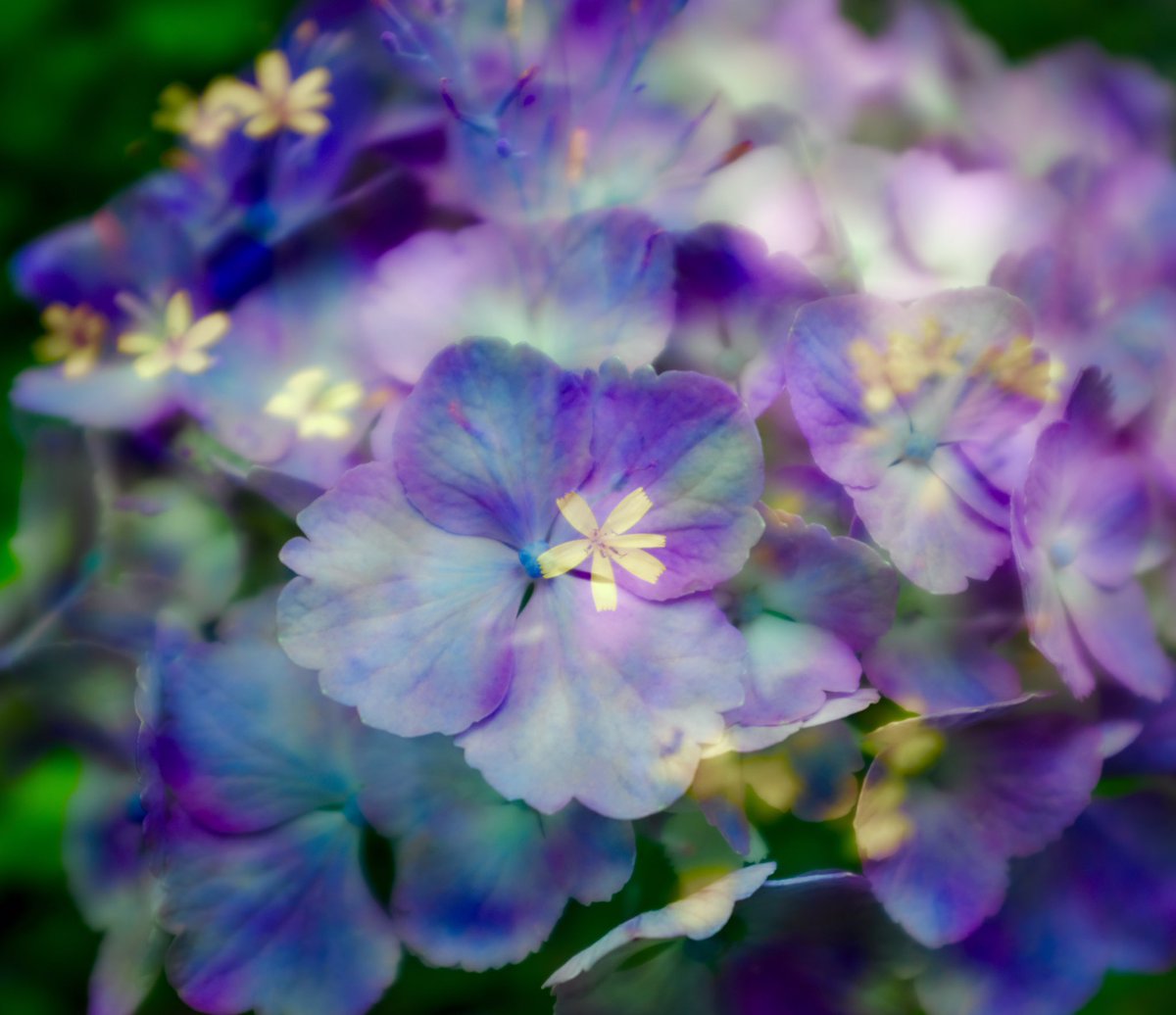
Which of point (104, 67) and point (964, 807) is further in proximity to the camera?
point (104, 67)

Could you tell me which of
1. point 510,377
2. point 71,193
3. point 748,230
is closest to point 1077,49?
point 748,230

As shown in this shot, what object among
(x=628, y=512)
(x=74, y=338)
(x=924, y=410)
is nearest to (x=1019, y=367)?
(x=924, y=410)

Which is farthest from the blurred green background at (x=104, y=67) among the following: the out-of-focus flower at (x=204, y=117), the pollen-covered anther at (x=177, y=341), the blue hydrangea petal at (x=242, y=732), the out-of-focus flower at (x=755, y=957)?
the out-of-focus flower at (x=755, y=957)

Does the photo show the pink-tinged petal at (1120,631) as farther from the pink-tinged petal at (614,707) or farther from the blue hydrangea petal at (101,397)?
the blue hydrangea petal at (101,397)

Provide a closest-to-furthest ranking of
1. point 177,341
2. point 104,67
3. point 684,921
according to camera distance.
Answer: point 684,921 → point 177,341 → point 104,67

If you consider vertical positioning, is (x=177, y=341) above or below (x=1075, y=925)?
above

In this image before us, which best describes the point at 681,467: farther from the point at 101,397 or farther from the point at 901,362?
the point at 101,397

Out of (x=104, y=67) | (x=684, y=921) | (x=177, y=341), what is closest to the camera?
(x=684, y=921)
